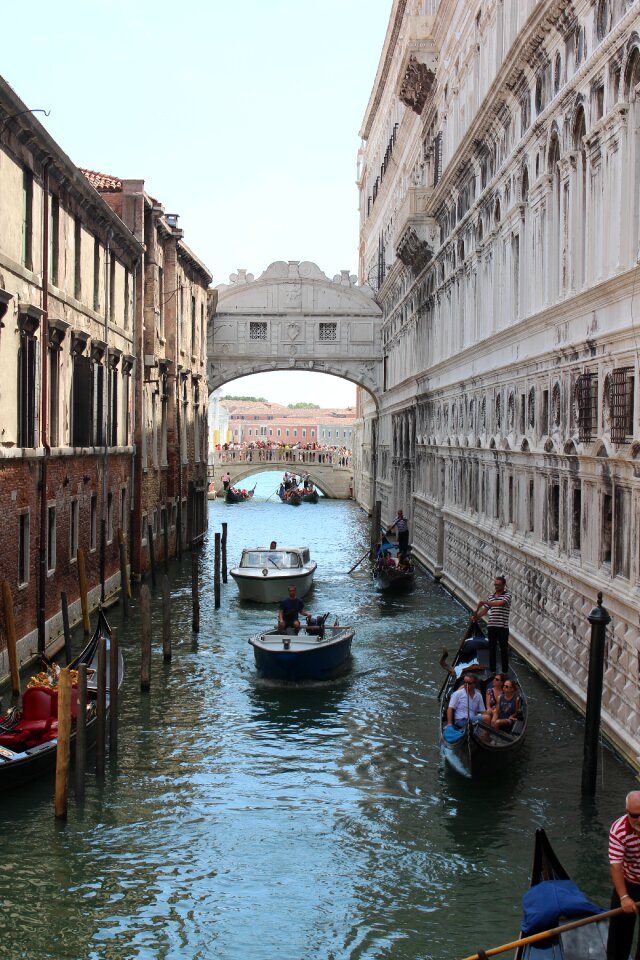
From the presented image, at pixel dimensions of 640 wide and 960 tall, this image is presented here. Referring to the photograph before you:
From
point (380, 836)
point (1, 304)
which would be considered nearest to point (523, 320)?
point (1, 304)

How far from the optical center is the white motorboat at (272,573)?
73.3 feet

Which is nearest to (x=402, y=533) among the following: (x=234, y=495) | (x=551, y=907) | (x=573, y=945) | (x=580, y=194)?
(x=580, y=194)

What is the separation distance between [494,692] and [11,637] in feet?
17.9

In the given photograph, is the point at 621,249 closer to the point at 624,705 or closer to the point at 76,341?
the point at 624,705

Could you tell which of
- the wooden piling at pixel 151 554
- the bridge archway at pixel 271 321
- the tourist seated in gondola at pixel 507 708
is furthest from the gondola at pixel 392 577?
the bridge archway at pixel 271 321

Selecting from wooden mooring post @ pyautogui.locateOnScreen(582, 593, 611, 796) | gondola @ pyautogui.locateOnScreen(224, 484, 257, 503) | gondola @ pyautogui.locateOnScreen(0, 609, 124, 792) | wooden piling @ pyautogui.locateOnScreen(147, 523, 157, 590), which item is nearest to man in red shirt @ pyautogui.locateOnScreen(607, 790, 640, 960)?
wooden mooring post @ pyautogui.locateOnScreen(582, 593, 611, 796)

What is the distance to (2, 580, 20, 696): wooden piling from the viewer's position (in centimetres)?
1285

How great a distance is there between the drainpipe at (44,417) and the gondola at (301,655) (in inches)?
112

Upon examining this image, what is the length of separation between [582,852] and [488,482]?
10.2 m

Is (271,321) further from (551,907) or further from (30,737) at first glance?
(551,907)

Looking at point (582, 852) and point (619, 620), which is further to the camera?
point (619, 620)

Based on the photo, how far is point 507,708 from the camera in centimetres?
1126

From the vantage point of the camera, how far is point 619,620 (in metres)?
10.9

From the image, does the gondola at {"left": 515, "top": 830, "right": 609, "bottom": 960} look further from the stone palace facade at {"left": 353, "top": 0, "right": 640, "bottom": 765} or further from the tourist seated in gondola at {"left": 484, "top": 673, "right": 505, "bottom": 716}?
the tourist seated in gondola at {"left": 484, "top": 673, "right": 505, "bottom": 716}
